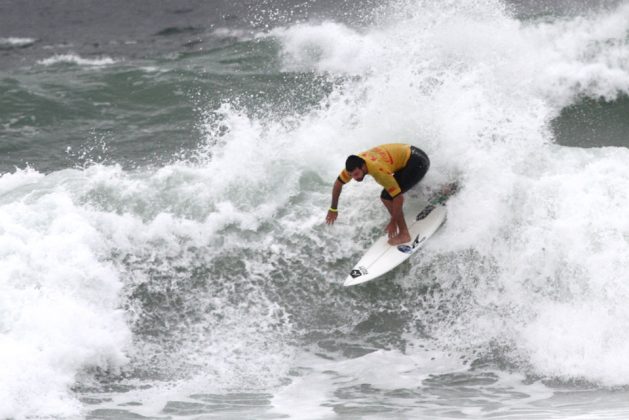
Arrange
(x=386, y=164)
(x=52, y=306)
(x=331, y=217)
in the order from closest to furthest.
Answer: (x=52, y=306), (x=386, y=164), (x=331, y=217)

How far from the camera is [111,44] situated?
16984 mm

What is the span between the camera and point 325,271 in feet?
32.4

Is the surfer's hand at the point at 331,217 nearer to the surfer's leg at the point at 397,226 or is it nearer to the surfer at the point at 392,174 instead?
the surfer at the point at 392,174

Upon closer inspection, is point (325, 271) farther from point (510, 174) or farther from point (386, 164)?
point (510, 174)

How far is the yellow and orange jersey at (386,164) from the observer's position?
898cm

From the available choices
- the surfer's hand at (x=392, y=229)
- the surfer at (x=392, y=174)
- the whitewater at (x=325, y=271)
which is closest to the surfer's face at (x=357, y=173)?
the surfer at (x=392, y=174)

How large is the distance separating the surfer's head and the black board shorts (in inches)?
29.7

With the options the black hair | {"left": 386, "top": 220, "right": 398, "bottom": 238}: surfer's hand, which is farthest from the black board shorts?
the black hair

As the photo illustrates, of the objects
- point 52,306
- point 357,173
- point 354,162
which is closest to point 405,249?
point 357,173

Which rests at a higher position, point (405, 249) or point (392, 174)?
point (392, 174)

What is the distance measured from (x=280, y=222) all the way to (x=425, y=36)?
16.9ft

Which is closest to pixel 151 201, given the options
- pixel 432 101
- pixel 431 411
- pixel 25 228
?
pixel 25 228

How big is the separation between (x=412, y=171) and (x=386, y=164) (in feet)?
1.80

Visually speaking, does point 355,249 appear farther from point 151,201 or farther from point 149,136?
point 149,136
